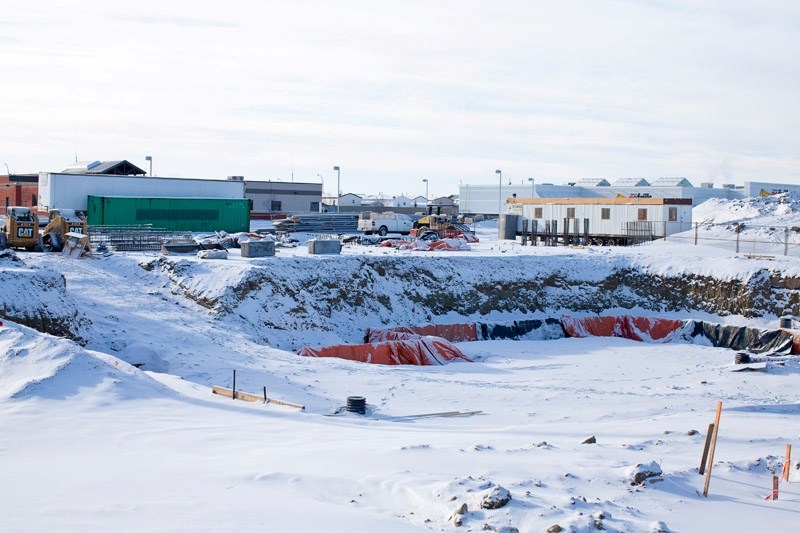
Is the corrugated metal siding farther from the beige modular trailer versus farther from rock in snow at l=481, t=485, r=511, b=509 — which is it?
rock in snow at l=481, t=485, r=511, b=509

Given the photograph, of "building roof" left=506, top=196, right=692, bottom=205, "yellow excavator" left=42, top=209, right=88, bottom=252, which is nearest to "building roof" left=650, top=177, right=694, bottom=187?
"building roof" left=506, top=196, right=692, bottom=205

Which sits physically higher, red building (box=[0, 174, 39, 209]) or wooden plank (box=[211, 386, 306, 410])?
red building (box=[0, 174, 39, 209])

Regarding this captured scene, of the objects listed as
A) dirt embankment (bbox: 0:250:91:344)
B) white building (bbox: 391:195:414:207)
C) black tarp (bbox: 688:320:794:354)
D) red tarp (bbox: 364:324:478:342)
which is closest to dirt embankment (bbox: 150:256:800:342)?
red tarp (bbox: 364:324:478:342)

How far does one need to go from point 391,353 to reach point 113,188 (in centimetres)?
2927

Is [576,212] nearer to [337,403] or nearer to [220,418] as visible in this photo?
[337,403]

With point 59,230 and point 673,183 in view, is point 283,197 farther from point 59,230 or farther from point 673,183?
point 59,230

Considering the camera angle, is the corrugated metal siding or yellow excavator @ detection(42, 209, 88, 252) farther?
the corrugated metal siding

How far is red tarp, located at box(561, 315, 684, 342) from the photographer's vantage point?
107 ft

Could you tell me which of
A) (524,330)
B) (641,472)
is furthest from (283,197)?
(641,472)

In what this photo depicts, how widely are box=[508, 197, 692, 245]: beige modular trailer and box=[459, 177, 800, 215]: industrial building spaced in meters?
25.8

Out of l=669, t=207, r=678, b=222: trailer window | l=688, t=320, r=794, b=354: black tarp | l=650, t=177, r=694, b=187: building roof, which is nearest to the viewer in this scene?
l=688, t=320, r=794, b=354: black tarp

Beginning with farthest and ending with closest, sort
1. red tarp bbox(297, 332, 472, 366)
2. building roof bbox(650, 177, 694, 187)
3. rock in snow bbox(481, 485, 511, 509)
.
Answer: building roof bbox(650, 177, 694, 187)
red tarp bbox(297, 332, 472, 366)
rock in snow bbox(481, 485, 511, 509)

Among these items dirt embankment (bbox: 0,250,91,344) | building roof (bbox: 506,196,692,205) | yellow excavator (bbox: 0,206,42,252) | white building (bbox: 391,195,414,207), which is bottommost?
dirt embankment (bbox: 0,250,91,344)

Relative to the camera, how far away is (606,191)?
85688 millimetres
